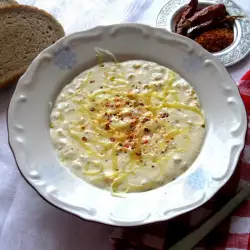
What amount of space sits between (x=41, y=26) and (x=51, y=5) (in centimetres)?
27

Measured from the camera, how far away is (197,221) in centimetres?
175

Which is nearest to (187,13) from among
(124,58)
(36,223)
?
(124,58)

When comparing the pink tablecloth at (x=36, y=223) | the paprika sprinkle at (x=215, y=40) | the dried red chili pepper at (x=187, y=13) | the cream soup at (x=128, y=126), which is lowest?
the pink tablecloth at (x=36, y=223)

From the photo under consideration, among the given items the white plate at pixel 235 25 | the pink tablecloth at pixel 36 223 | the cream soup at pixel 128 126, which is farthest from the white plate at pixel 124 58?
the white plate at pixel 235 25

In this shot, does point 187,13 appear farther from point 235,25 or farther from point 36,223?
point 36,223

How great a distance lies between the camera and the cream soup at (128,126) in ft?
5.97

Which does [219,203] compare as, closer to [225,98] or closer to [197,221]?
[197,221]

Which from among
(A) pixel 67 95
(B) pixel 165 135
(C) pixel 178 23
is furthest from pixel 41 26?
(B) pixel 165 135

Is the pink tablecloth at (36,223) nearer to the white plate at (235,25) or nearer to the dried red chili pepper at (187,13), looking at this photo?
the white plate at (235,25)

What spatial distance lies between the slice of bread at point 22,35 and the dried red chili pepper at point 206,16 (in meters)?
0.74

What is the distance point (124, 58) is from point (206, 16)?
0.61 meters

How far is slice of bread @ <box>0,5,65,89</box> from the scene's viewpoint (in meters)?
2.34

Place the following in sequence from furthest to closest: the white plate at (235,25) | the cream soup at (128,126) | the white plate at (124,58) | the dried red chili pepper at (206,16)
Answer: the dried red chili pepper at (206,16) → the white plate at (235,25) → the cream soup at (128,126) → the white plate at (124,58)

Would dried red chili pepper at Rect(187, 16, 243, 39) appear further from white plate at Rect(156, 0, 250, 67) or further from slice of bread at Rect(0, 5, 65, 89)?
slice of bread at Rect(0, 5, 65, 89)
